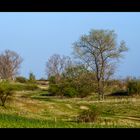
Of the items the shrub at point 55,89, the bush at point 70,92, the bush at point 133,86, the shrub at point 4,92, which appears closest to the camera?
the shrub at point 4,92

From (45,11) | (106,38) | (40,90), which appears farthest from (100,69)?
(45,11)

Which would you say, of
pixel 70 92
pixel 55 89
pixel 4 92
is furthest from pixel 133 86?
pixel 4 92

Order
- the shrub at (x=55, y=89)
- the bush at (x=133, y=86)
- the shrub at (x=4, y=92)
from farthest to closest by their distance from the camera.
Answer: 1. the shrub at (x=55, y=89)
2. the bush at (x=133, y=86)
3. the shrub at (x=4, y=92)

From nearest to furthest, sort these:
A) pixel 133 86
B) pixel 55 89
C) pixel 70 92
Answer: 1. pixel 133 86
2. pixel 55 89
3. pixel 70 92

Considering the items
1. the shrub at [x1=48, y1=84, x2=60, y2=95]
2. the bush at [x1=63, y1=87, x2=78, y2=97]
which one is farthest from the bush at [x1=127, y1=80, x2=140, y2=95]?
the shrub at [x1=48, y1=84, x2=60, y2=95]

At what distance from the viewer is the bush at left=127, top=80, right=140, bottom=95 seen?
105ft

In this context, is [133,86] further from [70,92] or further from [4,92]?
[4,92]

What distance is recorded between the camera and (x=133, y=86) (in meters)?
32.6

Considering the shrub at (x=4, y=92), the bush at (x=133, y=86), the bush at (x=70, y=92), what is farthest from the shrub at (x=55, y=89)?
the shrub at (x=4, y=92)

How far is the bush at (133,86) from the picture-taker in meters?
32.1

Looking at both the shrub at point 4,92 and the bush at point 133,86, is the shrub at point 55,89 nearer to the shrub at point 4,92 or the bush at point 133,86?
the bush at point 133,86
